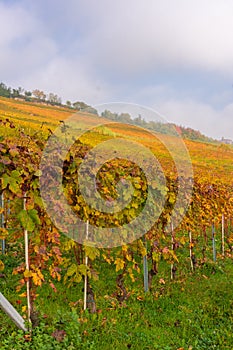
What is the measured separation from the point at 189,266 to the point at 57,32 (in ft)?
51.7

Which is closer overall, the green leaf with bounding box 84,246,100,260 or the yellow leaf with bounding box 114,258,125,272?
the green leaf with bounding box 84,246,100,260

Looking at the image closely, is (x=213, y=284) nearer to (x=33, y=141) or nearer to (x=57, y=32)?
(x=33, y=141)

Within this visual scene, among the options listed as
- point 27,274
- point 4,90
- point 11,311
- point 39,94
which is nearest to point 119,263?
point 27,274

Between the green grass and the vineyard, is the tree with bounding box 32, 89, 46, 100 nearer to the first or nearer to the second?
the vineyard

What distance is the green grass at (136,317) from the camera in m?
2.95

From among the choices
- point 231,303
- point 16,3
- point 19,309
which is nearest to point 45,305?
point 19,309

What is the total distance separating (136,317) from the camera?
377 centimetres

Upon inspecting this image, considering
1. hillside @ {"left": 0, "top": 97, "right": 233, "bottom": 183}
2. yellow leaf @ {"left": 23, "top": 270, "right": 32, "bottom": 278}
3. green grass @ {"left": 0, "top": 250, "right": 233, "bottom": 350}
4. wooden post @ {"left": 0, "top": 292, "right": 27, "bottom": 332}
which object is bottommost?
green grass @ {"left": 0, "top": 250, "right": 233, "bottom": 350}

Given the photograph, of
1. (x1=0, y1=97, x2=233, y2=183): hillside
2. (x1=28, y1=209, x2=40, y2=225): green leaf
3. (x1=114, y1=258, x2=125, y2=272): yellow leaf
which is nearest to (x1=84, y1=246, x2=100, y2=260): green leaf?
(x1=114, y1=258, x2=125, y2=272): yellow leaf

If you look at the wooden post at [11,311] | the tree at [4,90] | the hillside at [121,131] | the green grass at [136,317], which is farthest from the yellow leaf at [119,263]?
the tree at [4,90]

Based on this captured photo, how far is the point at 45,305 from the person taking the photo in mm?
3795

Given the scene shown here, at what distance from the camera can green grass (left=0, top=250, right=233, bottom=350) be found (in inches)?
116

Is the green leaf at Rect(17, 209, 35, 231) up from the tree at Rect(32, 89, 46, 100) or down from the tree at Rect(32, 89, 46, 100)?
down

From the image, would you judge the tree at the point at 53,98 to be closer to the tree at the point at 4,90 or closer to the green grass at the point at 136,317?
the tree at the point at 4,90
